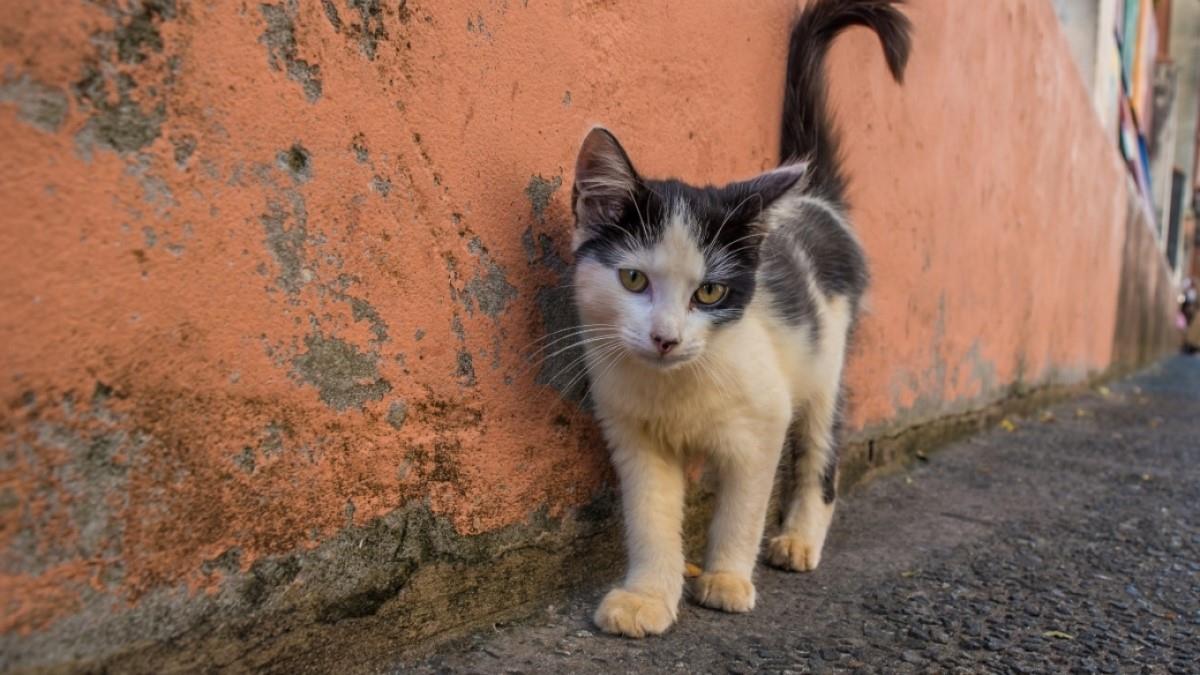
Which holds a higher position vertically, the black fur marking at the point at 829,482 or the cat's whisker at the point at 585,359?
the cat's whisker at the point at 585,359

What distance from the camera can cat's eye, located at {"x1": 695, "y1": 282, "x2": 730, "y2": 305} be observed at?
184cm

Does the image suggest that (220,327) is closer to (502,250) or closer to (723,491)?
(502,250)

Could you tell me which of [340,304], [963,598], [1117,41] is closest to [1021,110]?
[963,598]

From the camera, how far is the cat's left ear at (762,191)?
1.89 m

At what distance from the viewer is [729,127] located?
2.47 metres

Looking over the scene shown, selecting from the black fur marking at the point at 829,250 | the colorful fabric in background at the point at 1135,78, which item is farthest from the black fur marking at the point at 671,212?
the colorful fabric in background at the point at 1135,78

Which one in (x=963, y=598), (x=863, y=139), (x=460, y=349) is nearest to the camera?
(x=460, y=349)

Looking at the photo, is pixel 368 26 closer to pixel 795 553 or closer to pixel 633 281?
pixel 633 281

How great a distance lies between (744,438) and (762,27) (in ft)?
4.13

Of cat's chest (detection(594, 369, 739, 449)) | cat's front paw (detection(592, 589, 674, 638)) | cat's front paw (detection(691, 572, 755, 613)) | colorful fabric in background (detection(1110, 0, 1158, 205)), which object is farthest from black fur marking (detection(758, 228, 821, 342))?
colorful fabric in background (detection(1110, 0, 1158, 205))

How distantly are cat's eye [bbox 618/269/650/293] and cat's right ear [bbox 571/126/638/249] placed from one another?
13cm

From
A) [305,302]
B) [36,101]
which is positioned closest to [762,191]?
[305,302]

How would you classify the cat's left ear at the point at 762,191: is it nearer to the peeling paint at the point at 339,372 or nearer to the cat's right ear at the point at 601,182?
the cat's right ear at the point at 601,182

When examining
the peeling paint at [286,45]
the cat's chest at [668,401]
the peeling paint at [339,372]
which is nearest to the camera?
the peeling paint at [286,45]
